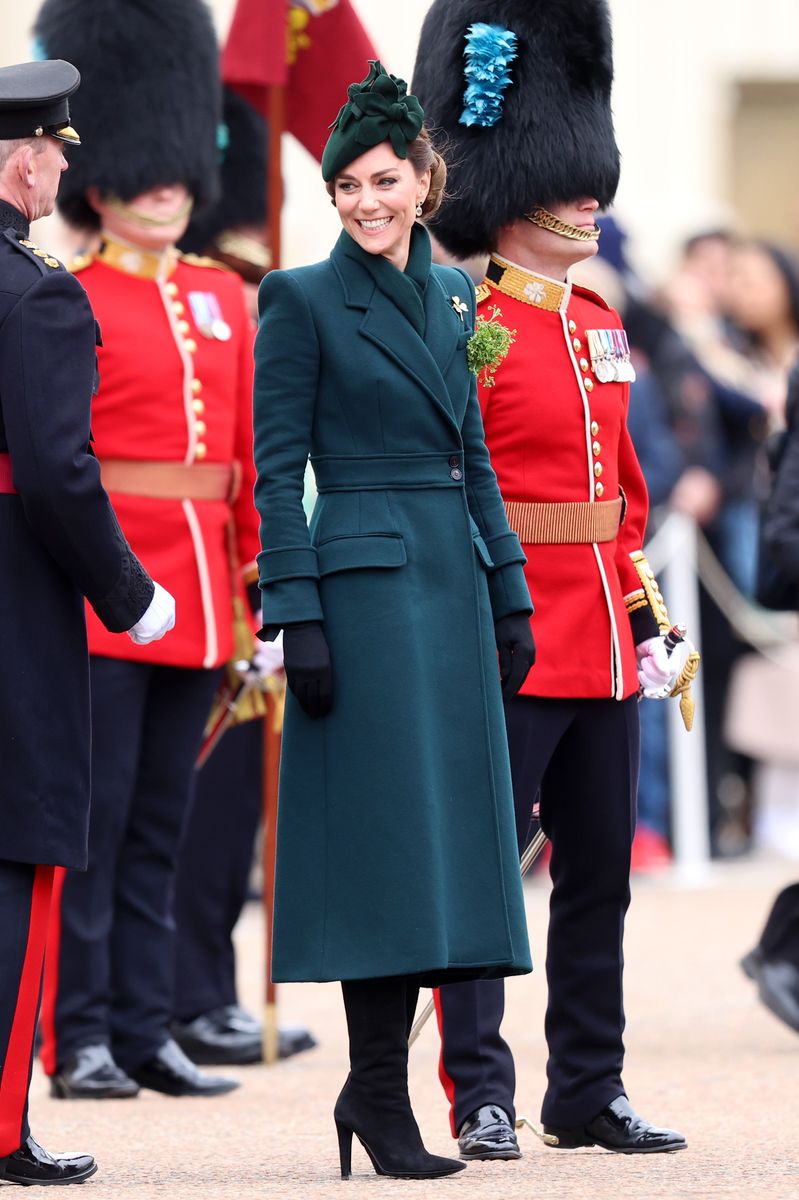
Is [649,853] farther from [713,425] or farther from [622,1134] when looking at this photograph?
[622,1134]

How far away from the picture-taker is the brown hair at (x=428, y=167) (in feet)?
15.0

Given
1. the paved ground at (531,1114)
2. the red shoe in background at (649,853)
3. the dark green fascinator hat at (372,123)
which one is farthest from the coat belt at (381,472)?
the red shoe in background at (649,853)

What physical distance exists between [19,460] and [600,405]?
1105 mm

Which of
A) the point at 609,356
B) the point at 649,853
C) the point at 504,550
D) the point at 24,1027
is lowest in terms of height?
the point at 649,853

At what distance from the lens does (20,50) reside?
50.1ft

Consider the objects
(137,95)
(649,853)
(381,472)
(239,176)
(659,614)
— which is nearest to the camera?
(381,472)

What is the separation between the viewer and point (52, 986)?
19.2 ft

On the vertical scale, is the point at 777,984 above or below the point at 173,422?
below

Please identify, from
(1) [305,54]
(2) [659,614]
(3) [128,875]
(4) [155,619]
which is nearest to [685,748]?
(1) [305,54]

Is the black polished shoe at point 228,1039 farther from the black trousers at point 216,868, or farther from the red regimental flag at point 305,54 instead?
the red regimental flag at point 305,54

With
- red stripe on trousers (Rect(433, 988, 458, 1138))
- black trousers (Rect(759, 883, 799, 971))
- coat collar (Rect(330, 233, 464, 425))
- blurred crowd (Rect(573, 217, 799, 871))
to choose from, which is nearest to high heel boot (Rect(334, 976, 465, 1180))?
red stripe on trousers (Rect(433, 988, 458, 1138))

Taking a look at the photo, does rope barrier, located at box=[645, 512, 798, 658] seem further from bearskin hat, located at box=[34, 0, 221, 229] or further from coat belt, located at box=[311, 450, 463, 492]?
coat belt, located at box=[311, 450, 463, 492]

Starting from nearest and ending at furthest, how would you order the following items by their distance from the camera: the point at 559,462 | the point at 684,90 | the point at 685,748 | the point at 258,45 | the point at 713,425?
the point at 559,462, the point at 258,45, the point at 685,748, the point at 713,425, the point at 684,90

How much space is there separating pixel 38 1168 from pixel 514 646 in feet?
3.83
